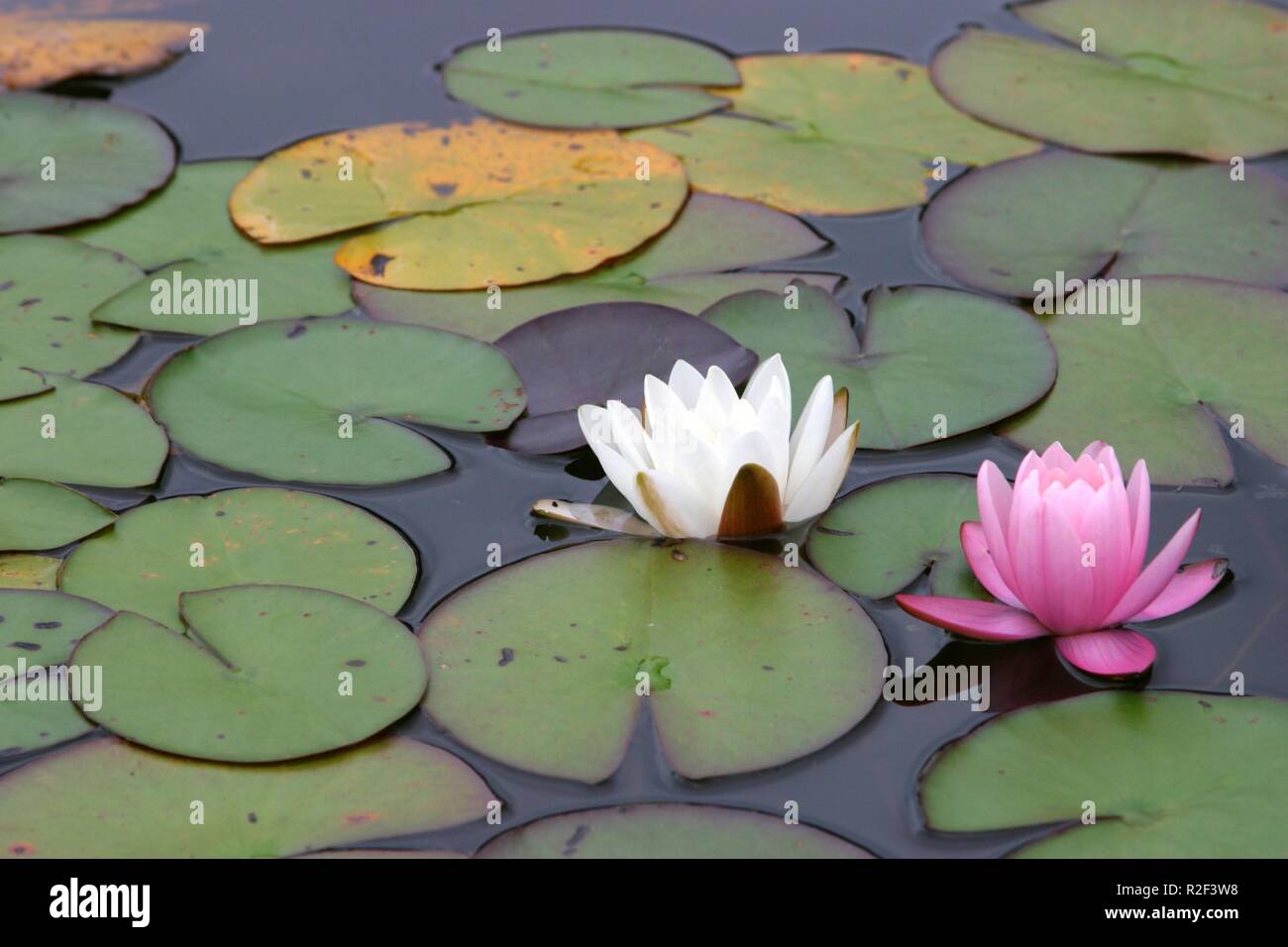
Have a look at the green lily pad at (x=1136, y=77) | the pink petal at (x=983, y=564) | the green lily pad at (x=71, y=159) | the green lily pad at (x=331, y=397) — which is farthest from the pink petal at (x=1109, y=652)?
the green lily pad at (x=71, y=159)

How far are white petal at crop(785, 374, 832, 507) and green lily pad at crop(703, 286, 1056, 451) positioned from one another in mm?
282

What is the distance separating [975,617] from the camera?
7.56 feet

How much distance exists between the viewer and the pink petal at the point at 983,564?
2.31 m

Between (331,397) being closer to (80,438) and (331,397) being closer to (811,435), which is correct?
(80,438)

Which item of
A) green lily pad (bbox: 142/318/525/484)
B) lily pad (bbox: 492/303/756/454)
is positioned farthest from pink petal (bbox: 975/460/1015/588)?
green lily pad (bbox: 142/318/525/484)

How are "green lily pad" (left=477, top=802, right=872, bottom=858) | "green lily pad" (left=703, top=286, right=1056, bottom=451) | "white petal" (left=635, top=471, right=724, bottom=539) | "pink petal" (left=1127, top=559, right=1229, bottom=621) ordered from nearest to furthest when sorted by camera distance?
"green lily pad" (left=477, top=802, right=872, bottom=858) < "pink petal" (left=1127, top=559, right=1229, bottom=621) < "white petal" (left=635, top=471, right=724, bottom=539) < "green lily pad" (left=703, top=286, right=1056, bottom=451)

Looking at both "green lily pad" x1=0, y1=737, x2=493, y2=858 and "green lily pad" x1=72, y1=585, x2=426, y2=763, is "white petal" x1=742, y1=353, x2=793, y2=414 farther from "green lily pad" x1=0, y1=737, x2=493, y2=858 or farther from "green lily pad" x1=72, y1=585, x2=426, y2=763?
"green lily pad" x1=0, y1=737, x2=493, y2=858

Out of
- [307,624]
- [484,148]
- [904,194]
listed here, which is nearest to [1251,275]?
[904,194]

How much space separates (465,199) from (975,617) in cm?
198

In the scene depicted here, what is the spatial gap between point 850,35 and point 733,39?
0.40 m

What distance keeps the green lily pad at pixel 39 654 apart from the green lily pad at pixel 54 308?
0.73 metres

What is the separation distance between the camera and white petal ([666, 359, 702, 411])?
258 cm

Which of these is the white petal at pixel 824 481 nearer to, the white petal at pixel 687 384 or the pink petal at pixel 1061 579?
the white petal at pixel 687 384
